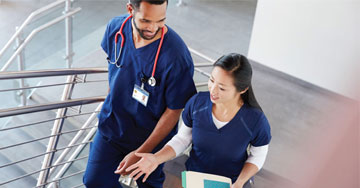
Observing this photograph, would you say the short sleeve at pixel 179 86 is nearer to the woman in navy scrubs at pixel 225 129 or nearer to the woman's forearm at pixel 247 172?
the woman in navy scrubs at pixel 225 129

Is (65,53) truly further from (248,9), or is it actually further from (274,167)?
(248,9)

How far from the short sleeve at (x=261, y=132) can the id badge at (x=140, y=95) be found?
0.49 meters

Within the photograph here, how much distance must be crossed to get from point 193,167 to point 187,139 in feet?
0.48

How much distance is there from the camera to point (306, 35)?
13.1 feet

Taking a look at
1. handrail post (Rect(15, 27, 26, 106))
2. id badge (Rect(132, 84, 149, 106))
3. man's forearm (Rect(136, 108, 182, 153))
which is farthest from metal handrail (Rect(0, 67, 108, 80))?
handrail post (Rect(15, 27, 26, 106))

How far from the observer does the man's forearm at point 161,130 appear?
1815 mm

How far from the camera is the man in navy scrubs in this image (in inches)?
67.6

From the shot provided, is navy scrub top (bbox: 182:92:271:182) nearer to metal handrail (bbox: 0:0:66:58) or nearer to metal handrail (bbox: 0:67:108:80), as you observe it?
metal handrail (bbox: 0:67:108:80)

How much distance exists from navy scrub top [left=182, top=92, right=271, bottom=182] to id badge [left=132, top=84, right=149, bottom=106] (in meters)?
0.19

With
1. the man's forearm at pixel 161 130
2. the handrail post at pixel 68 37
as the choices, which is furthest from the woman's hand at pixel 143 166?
the handrail post at pixel 68 37

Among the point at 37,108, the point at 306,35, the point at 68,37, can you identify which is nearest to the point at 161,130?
the point at 37,108

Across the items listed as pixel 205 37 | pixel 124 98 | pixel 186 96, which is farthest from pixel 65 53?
pixel 186 96

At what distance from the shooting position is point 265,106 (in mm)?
3941

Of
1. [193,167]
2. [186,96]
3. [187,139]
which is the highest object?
[186,96]
